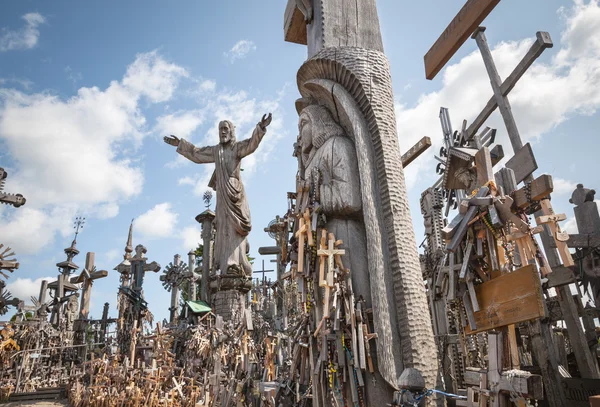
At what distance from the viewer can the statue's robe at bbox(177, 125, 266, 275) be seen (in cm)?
1014

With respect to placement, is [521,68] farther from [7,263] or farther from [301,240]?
[7,263]

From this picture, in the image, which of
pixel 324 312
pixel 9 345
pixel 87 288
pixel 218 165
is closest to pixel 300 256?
pixel 324 312

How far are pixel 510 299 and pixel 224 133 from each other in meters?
8.99

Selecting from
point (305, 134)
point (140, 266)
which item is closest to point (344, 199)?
point (305, 134)

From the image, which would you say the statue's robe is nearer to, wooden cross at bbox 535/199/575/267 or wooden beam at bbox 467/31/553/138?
wooden beam at bbox 467/31/553/138

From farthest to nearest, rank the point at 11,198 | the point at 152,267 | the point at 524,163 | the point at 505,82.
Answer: the point at 152,267 < the point at 11,198 < the point at 505,82 < the point at 524,163

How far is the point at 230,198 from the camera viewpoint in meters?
10.2

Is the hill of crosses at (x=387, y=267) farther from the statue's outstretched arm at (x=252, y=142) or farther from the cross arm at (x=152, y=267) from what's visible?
the cross arm at (x=152, y=267)

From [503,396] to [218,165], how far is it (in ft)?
28.9

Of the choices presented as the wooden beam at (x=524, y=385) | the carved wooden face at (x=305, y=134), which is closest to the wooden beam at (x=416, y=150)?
the carved wooden face at (x=305, y=134)

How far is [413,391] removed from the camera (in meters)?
2.49

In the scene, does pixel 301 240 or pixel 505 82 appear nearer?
pixel 301 240

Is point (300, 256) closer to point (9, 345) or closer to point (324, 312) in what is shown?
point (324, 312)

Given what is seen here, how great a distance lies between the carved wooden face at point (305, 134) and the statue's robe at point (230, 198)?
18.2ft
